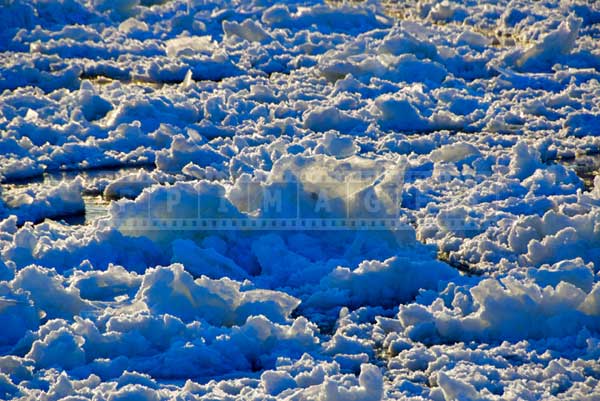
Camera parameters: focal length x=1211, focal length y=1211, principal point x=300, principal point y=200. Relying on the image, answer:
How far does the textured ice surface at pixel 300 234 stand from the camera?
19.2 feet

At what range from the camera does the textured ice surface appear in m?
5.86

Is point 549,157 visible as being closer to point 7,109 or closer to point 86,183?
point 86,183

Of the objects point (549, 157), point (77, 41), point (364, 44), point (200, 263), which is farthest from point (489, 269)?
point (77, 41)

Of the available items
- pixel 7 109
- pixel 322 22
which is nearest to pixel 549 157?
pixel 7 109

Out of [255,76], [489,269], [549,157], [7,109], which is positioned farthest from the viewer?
[255,76]

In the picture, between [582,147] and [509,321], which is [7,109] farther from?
[509,321]

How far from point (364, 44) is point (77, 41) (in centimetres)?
378

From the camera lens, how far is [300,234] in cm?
768

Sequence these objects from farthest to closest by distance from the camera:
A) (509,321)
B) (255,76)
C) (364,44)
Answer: (364,44), (255,76), (509,321)

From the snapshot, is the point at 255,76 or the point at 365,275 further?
the point at 255,76

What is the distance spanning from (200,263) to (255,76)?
22.4 feet

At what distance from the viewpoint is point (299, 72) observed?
14016 mm

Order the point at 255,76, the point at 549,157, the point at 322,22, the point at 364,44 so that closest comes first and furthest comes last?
the point at 549,157 < the point at 255,76 < the point at 364,44 < the point at 322,22

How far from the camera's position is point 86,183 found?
31.2 feet
